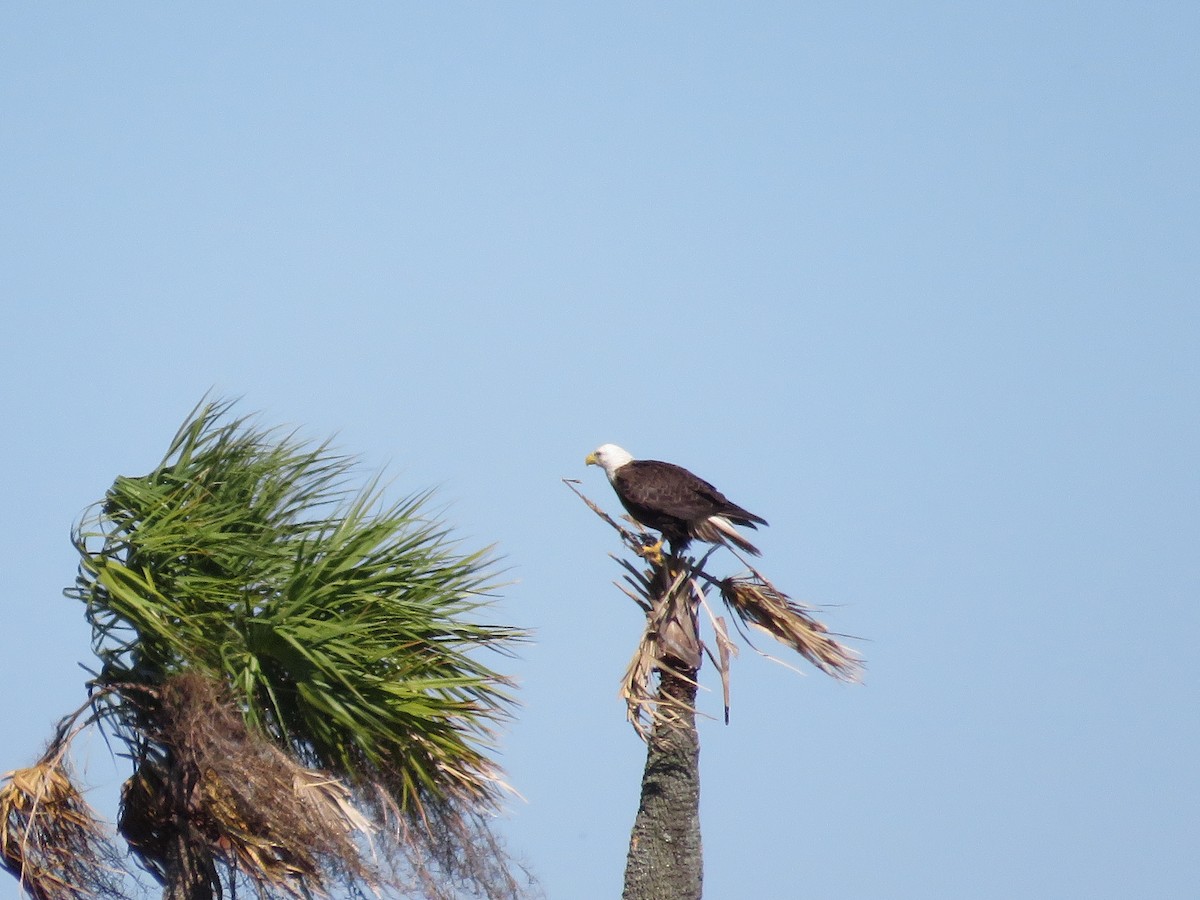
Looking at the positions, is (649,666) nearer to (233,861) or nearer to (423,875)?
(423,875)

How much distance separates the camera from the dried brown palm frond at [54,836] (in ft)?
34.4

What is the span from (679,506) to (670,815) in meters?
2.18

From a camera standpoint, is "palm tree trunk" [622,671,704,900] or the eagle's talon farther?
the eagle's talon

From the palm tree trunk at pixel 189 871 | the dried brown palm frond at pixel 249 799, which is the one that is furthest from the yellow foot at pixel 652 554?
the palm tree trunk at pixel 189 871

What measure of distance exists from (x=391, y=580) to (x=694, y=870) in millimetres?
2843

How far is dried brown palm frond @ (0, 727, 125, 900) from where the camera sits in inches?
413

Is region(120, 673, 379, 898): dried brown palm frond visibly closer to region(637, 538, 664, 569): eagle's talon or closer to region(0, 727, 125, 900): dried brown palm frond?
region(0, 727, 125, 900): dried brown palm frond

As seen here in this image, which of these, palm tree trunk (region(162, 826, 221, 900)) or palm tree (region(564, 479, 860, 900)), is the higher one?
palm tree (region(564, 479, 860, 900))

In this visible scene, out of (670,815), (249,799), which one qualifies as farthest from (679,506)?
(249,799)

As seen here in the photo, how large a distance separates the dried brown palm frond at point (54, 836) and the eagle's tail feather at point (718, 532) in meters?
4.47

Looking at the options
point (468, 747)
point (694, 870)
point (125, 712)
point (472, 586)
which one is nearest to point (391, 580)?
point (472, 586)

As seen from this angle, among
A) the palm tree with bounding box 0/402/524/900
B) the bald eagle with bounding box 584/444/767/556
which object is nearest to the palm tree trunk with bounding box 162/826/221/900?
the palm tree with bounding box 0/402/524/900

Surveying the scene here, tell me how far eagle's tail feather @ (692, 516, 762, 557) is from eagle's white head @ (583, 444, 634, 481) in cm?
146

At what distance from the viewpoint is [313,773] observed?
34.8 feet
